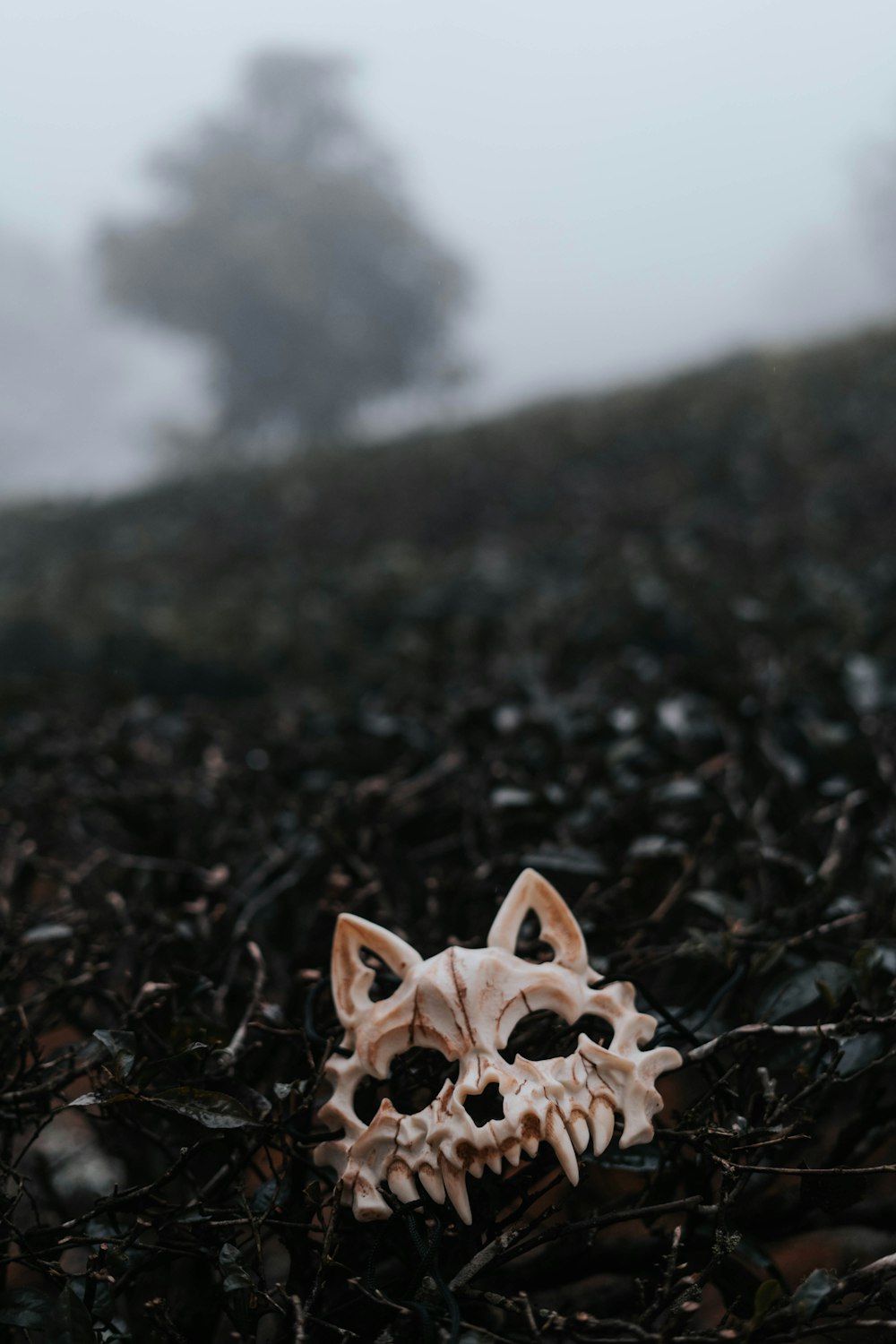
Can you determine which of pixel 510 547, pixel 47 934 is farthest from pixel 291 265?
pixel 47 934

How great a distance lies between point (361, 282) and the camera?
23266mm

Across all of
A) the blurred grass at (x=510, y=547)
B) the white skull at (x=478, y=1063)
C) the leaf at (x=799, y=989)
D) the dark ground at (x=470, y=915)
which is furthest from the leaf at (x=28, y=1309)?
the blurred grass at (x=510, y=547)

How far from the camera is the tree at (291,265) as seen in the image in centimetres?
2245

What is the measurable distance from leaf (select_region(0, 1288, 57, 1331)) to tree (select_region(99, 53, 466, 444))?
23.0 m

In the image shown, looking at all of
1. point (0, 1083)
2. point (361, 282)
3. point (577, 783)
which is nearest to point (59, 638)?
point (577, 783)

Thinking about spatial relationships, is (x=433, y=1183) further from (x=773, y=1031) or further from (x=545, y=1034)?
(x=773, y=1031)

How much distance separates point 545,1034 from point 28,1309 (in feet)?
1.87

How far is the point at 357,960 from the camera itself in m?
0.95

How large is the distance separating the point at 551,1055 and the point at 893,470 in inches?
188

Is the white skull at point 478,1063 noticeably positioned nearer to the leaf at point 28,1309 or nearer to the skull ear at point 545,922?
the skull ear at point 545,922

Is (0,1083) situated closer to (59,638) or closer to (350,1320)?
(350,1320)

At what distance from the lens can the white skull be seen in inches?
32.0

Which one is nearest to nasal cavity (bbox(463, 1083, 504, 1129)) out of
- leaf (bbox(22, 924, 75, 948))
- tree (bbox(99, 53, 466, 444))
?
leaf (bbox(22, 924, 75, 948))

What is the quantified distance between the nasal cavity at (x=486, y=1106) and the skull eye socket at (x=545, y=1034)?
69 millimetres
